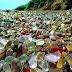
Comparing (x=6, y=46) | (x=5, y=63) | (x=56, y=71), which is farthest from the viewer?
(x=6, y=46)

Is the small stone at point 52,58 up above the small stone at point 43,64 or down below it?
above

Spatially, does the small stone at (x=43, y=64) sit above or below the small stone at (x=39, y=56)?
below

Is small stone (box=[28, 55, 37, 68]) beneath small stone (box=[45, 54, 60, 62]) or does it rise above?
beneath

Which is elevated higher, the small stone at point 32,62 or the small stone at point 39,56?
the small stone at point 39,56

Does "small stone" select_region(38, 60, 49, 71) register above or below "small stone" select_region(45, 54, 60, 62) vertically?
below

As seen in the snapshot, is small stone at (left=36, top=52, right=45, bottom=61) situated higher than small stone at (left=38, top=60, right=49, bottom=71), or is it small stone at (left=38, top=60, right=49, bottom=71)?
small stone at (left=36, top=52, right=45, bottom=61)

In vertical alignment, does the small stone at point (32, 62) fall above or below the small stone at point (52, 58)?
below

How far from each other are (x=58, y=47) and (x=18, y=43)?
0.40 metres

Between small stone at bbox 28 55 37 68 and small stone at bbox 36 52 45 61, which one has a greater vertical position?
small stone at bbox 36 52 45 61

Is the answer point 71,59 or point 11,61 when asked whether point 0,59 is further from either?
point 71,59

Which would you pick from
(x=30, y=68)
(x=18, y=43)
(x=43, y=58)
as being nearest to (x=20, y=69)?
(x=30, y=68)

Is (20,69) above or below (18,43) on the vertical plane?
below

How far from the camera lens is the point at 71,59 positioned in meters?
0.56

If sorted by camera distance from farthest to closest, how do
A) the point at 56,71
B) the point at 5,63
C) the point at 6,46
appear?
the point at 6,46 → the point at 5,63 → the point at 56,71
